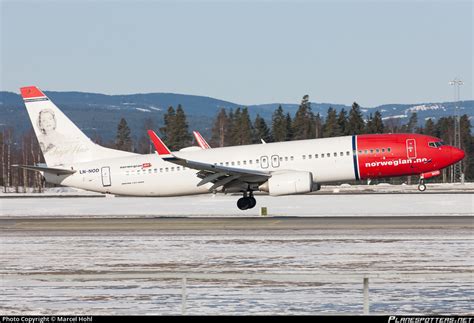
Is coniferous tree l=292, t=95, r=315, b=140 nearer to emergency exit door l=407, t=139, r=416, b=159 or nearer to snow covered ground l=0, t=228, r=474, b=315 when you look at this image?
emergency exit door l=407, t=139, r=416, b=159

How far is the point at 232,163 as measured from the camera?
1672 inches

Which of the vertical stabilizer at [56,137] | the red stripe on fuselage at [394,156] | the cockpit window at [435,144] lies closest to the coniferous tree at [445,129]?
the cockpit window at [435,144]

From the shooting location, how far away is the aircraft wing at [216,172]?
40.0 metres

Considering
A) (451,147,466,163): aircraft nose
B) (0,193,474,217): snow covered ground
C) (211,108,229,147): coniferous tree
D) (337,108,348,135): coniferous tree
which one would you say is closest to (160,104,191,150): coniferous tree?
(211,108,229,147): coniferous tree

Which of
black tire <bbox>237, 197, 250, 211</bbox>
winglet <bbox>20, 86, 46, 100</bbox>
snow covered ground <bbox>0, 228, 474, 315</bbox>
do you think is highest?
winglet <bbox>20, 86, 46, 100</bbox>

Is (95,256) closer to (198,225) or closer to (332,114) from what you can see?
(198,225)

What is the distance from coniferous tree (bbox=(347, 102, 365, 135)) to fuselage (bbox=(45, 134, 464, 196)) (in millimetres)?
84212

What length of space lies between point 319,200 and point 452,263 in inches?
1225

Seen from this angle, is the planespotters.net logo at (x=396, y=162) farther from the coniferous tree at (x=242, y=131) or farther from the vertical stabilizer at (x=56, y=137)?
the coniferous tree at (x=242, y=131)

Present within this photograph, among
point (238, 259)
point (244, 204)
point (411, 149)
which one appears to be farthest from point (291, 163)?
Answer: point (238, 259)

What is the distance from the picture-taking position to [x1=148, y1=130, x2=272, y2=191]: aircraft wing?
40000 mm

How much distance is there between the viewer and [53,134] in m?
45.0

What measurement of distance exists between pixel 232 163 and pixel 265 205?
6512 mm

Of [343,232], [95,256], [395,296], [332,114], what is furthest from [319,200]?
[332,114]
